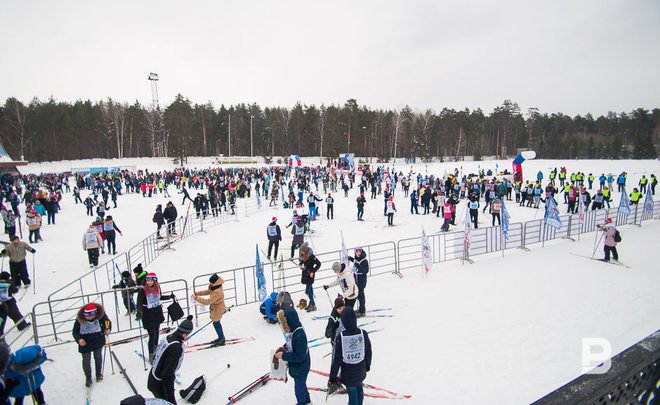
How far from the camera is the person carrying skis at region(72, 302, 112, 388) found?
5277 mm

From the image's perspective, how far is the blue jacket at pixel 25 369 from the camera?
13.3 ft

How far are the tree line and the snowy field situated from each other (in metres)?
55.0

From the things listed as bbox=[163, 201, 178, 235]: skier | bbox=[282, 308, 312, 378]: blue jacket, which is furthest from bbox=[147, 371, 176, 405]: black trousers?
bbox=[163, 201, 178, 235]: skier

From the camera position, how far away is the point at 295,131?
78625 millimetres

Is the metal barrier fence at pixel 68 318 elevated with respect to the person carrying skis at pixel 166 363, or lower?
lower

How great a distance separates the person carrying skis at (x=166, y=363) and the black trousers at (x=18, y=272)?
919cm

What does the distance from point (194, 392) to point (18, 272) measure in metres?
8.86

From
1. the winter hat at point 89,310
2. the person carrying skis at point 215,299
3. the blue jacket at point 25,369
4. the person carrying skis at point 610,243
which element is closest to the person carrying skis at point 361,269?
the person carrying skis at point 215,299

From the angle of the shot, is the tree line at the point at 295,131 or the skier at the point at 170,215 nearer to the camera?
the skier at the point at 170,215

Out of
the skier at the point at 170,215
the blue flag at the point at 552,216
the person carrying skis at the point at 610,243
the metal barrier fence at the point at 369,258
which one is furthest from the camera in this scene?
the skier at the point at 170,215

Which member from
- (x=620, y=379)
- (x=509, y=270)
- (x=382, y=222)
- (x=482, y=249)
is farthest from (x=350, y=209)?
(x=620, y=379)

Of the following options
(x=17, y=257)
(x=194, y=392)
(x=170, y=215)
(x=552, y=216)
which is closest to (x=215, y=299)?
(x=194, y=392)

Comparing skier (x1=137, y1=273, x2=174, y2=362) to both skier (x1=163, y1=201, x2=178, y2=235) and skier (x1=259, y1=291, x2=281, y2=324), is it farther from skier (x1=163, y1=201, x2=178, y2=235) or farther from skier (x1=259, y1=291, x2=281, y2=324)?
skier (x1=163, y1=201, x2=178, y2=235)

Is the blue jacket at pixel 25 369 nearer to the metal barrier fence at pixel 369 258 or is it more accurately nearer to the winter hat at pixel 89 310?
the winter hat at pixel 89 310
